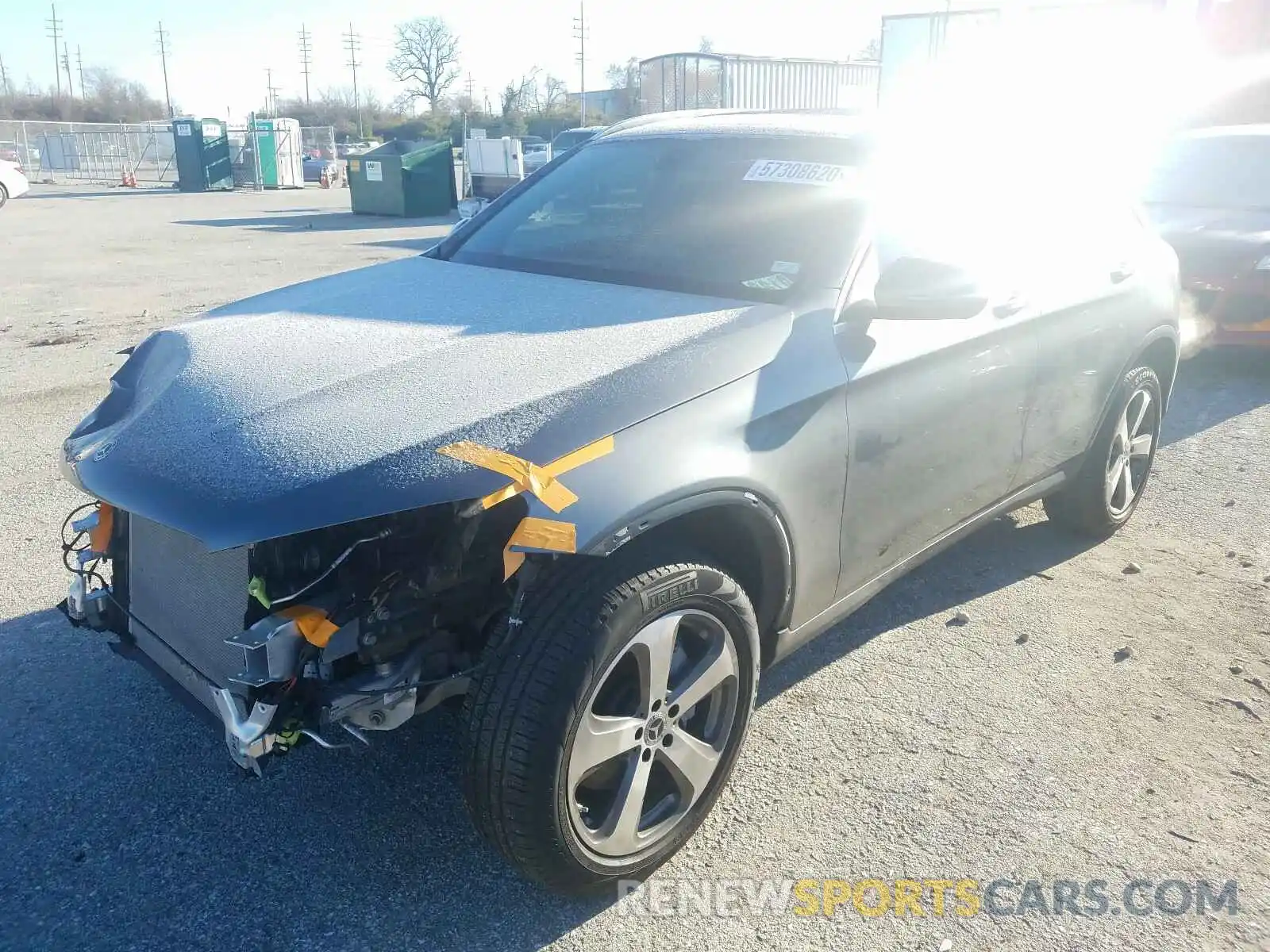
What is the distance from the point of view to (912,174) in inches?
131

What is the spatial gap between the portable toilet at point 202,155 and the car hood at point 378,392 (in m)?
32.2

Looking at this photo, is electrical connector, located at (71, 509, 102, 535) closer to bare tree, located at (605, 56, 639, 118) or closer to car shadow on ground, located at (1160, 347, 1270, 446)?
car shadow on ground, located at (1160, 347, 1270, 446)

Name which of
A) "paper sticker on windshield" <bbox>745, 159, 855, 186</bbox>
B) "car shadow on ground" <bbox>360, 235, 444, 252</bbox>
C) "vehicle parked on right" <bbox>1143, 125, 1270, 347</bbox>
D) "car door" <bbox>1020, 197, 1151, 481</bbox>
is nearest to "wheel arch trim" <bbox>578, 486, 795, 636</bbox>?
"paper sticker on windshield" <bbox>745, 159, 855, 186</bbox>

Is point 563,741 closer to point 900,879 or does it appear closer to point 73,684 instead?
point 900,879

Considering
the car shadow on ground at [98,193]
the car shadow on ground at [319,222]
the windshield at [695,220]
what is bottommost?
the car shadow on ground at [319,222]

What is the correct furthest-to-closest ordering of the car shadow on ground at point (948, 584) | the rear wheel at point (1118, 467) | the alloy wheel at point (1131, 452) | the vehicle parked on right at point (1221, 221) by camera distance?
the vehicle parked on right at point (1221, 221), the alloy wheel at point (1131, 452), the rear wheel at point (1118, 467), the car shadow on ground at point (948, 584)

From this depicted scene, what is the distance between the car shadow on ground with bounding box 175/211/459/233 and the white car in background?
6.28m

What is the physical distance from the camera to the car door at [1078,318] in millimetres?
3729

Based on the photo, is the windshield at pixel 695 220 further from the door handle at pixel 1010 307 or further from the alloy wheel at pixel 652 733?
the alloy wheel at pixel 652 733

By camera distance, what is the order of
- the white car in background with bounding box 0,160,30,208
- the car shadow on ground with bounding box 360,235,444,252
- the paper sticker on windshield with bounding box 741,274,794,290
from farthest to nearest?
the white car in background with bounding box 0,160,30,208, the car shadow on ground with bounding box 360,235,444,252, the paper sticker on windshield with bounding box 741,274,794,290

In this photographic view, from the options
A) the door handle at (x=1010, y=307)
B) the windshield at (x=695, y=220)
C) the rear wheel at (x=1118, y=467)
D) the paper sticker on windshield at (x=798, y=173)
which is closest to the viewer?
the windshield at (x=695, y=220)

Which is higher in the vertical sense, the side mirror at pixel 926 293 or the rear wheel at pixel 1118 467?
the side mirror at pixel 926 293

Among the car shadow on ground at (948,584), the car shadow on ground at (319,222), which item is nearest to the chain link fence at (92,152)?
the car shadow on ground at (319,222)

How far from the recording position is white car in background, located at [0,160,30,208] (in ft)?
79.0
